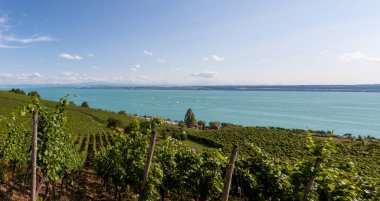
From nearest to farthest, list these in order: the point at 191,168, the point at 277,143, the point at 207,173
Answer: the point at 207,173, the point at 191,168, the point at 277,143

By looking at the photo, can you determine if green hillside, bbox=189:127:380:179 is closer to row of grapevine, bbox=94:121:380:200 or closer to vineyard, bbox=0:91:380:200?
vineyard, bbox=0:91:380:200

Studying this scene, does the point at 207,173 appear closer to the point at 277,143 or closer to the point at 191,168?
the point at 191,168

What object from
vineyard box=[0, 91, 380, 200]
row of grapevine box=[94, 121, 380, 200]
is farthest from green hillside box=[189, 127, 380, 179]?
row of grapevine box=[94, 121, 380, 200]

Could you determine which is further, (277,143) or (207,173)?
(277,143)

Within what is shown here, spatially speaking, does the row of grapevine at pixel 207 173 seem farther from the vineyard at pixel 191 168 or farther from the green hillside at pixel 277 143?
the green hillside at pixel 277 143

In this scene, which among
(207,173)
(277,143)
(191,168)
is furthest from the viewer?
(277,143)

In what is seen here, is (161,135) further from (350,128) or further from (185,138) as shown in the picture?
(350,128)

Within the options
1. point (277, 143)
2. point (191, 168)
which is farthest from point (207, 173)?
point (277, 143)

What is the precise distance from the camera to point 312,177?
4.99m

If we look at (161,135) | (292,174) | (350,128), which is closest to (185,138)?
(161,135)

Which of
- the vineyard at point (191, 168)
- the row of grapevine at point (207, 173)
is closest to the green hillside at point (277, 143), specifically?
the vineyard at point (191, 168)

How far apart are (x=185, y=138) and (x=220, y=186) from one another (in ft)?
176

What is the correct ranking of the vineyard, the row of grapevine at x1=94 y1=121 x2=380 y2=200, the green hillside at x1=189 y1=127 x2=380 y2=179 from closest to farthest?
1. the vineyard
2. the row of grapevine at x1=94 y1=121 x2=380 y2=200
3. the green hillside at x1=189 y1=127 x2=380 y2=179

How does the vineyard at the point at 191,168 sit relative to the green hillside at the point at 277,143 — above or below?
above
